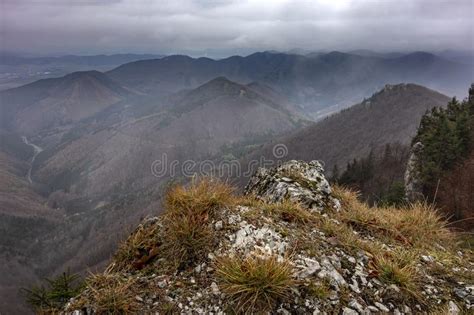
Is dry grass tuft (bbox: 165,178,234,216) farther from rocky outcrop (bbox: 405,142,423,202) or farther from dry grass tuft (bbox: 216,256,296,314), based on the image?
rocky outcrop (bbox: 405,142,423,202)

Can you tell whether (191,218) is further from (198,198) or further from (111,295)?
(111,295)

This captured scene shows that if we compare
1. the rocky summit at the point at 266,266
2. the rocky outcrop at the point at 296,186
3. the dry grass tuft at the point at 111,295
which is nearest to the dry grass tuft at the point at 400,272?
the rocky summit at the point at 266,266

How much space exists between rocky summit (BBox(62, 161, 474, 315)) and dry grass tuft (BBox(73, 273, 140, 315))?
0.01 m

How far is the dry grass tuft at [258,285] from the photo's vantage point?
4.68m

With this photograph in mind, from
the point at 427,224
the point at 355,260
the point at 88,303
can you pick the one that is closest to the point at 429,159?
the point at 427,224

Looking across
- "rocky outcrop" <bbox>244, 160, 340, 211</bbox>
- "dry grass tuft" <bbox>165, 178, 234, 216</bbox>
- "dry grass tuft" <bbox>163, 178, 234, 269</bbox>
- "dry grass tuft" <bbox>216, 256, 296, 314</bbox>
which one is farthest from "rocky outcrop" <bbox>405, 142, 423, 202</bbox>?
"dry grass tuft" <bbox>216, 256, 296, 314</bbox>

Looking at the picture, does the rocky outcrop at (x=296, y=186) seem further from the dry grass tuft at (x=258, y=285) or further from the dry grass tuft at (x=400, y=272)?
the dry grass tuft at (x=258, y=285)

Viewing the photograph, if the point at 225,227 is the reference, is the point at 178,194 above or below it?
above

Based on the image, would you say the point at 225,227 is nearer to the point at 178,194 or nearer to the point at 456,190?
the point at 178,194

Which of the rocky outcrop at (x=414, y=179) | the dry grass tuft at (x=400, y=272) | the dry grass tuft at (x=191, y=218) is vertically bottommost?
the rocky outcrop at (x=414, y=179)

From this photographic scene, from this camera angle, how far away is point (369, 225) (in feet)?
24.2

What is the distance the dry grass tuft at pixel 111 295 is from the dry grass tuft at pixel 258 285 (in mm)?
1304

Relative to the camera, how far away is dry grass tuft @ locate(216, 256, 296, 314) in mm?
4676

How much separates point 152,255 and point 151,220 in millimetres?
904
